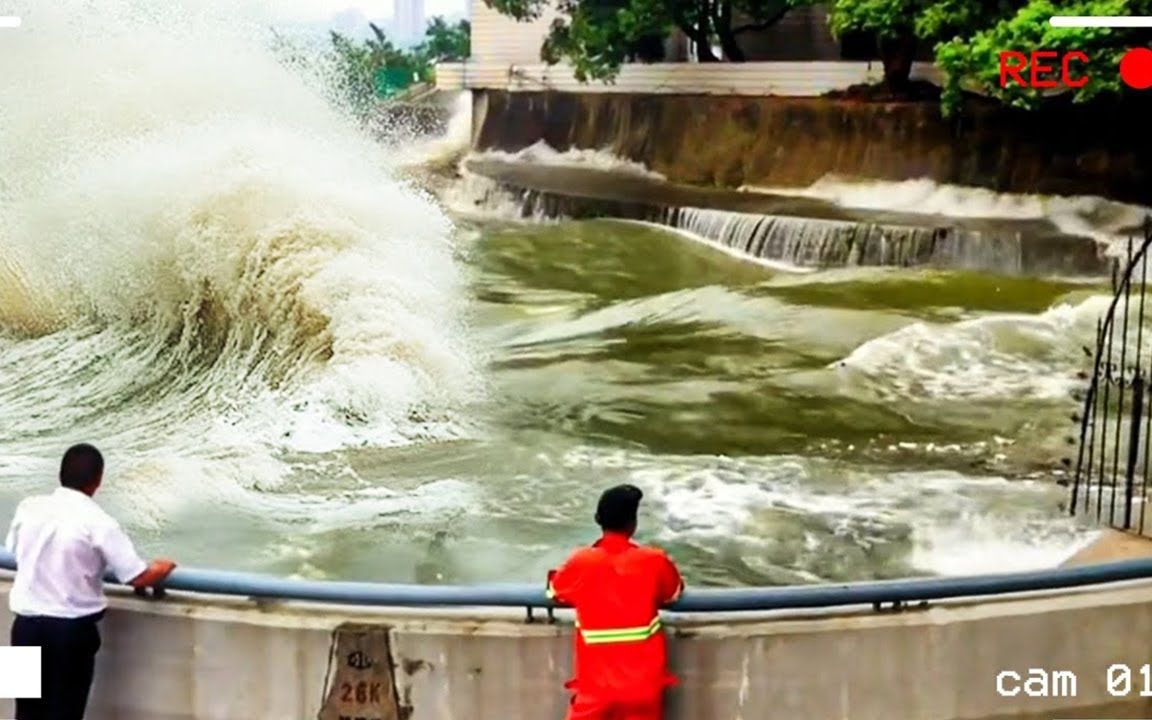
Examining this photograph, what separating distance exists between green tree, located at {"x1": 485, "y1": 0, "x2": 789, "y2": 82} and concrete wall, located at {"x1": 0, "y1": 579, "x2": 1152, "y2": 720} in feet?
27.6

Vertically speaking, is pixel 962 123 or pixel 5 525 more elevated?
pixel 962 123

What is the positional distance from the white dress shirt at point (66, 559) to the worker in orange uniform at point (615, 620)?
95 cm

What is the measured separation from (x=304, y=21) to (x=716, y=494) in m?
4.70

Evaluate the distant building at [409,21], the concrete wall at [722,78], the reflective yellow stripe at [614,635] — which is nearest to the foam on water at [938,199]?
the concrete wall at [722,78]

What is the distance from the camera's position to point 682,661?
9.82 feet

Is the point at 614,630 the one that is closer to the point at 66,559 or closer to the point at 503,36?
the point at 66,559

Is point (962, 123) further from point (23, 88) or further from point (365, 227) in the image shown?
point (23, 88)

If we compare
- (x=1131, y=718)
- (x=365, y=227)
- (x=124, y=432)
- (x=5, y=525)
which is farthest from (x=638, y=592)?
(x=365, y=227)

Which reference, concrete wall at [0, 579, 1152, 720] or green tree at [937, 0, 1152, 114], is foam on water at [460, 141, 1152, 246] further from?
concrete wall at [0, 579, 1152, 720]

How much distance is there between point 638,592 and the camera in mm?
2730

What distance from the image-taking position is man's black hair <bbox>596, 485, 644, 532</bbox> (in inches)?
108
